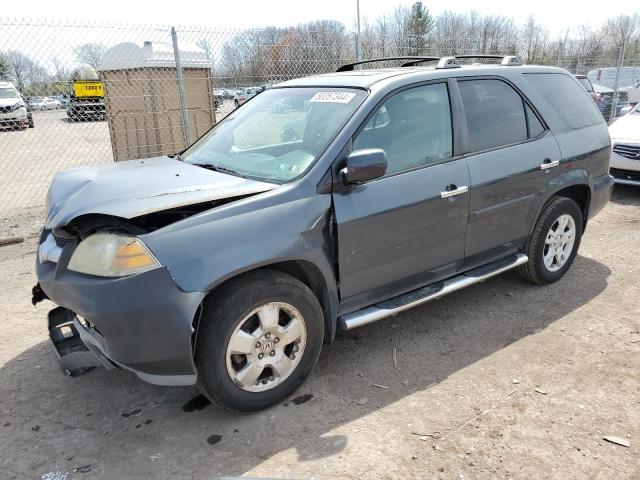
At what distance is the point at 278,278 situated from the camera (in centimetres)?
288

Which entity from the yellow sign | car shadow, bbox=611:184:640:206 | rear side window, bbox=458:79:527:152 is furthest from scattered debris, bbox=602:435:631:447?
the yellow sign

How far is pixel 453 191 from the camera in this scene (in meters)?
3.57

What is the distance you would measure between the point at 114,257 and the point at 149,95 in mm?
5434

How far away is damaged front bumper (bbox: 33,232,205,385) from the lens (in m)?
2.51

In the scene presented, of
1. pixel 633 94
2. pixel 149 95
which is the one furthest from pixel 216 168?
pixel 633 94

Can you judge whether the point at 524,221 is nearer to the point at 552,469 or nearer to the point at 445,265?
the point at 445,265

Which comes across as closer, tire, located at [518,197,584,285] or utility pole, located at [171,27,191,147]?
tire, located at [518,197,584,285]

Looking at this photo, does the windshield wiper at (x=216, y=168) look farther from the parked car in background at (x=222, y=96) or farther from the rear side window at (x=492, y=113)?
Answer: the parked car in background at (x=222, y=96)

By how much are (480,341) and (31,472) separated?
9.46 feet

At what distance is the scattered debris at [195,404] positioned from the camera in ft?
10.1

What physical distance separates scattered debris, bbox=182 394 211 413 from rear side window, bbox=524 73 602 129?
3.53 metres

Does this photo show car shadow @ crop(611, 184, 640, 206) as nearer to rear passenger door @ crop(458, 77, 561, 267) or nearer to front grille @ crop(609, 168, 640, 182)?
front grille @ crop(609, 168, 640, 182)

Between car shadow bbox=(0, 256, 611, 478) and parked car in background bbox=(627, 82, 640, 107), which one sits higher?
parked car in background bbox=(627, 82, 640, 107)

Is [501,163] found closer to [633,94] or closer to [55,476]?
[55,476]
